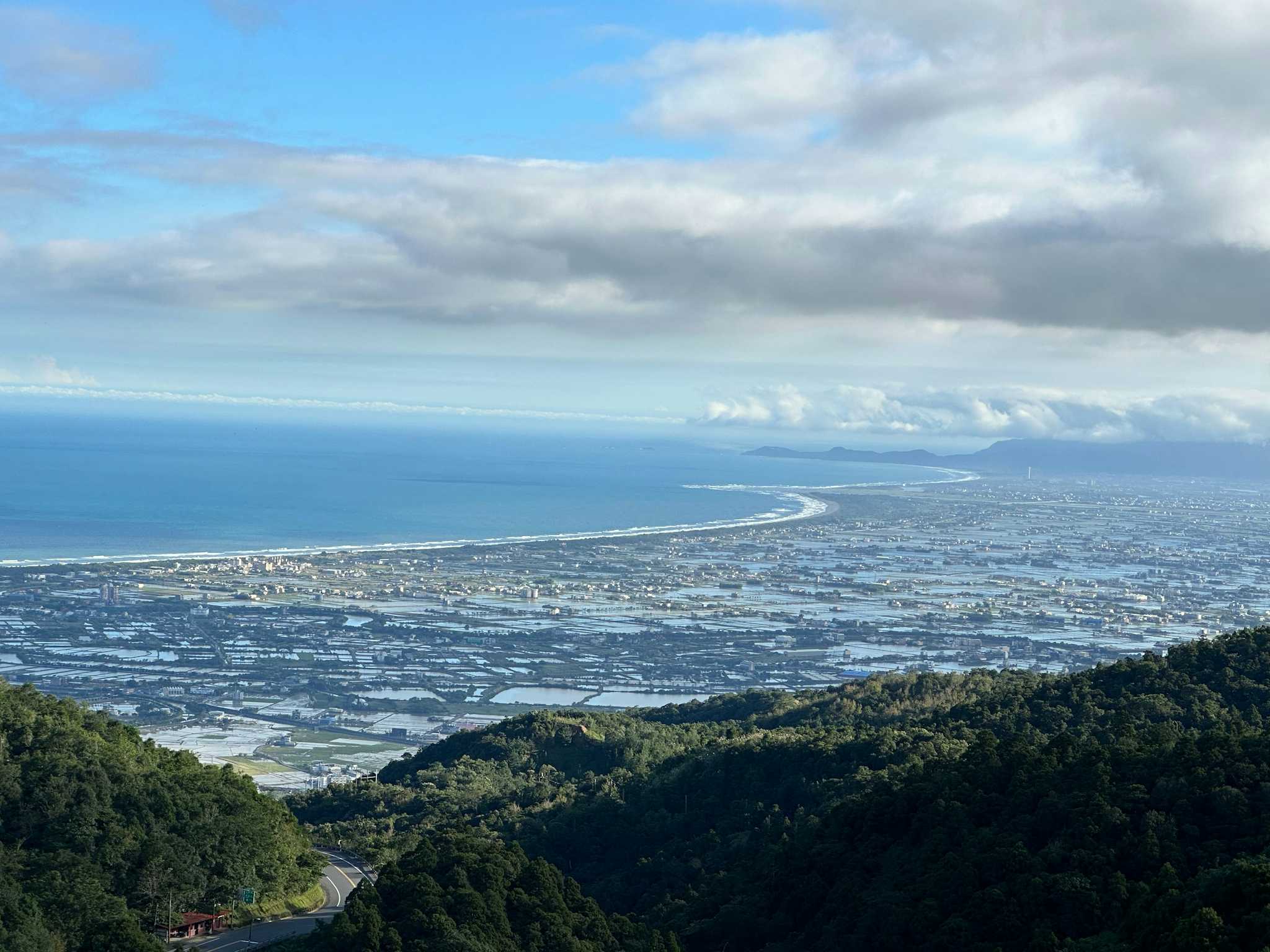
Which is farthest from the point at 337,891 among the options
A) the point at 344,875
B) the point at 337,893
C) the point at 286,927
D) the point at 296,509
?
the point at 296,509

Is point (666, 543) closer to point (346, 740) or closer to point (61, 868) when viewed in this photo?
point (346, 740)

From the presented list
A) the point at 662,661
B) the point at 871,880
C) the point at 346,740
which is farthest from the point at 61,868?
the point at 662,661

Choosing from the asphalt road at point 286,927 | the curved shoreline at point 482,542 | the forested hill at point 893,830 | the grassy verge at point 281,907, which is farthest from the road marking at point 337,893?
the curved shoreline at point 482,542

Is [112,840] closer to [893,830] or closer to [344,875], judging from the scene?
[344,875]

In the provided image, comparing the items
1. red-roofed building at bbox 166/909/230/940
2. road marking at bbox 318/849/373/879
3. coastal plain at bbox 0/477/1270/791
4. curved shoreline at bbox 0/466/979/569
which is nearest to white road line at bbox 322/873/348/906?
road marking at bbox 318/849/373/879

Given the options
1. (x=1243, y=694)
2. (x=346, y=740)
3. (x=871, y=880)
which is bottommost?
(x=346, y=740)

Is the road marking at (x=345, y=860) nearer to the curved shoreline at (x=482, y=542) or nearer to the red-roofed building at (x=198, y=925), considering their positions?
the red-roofed building at (x=198, y=925)
